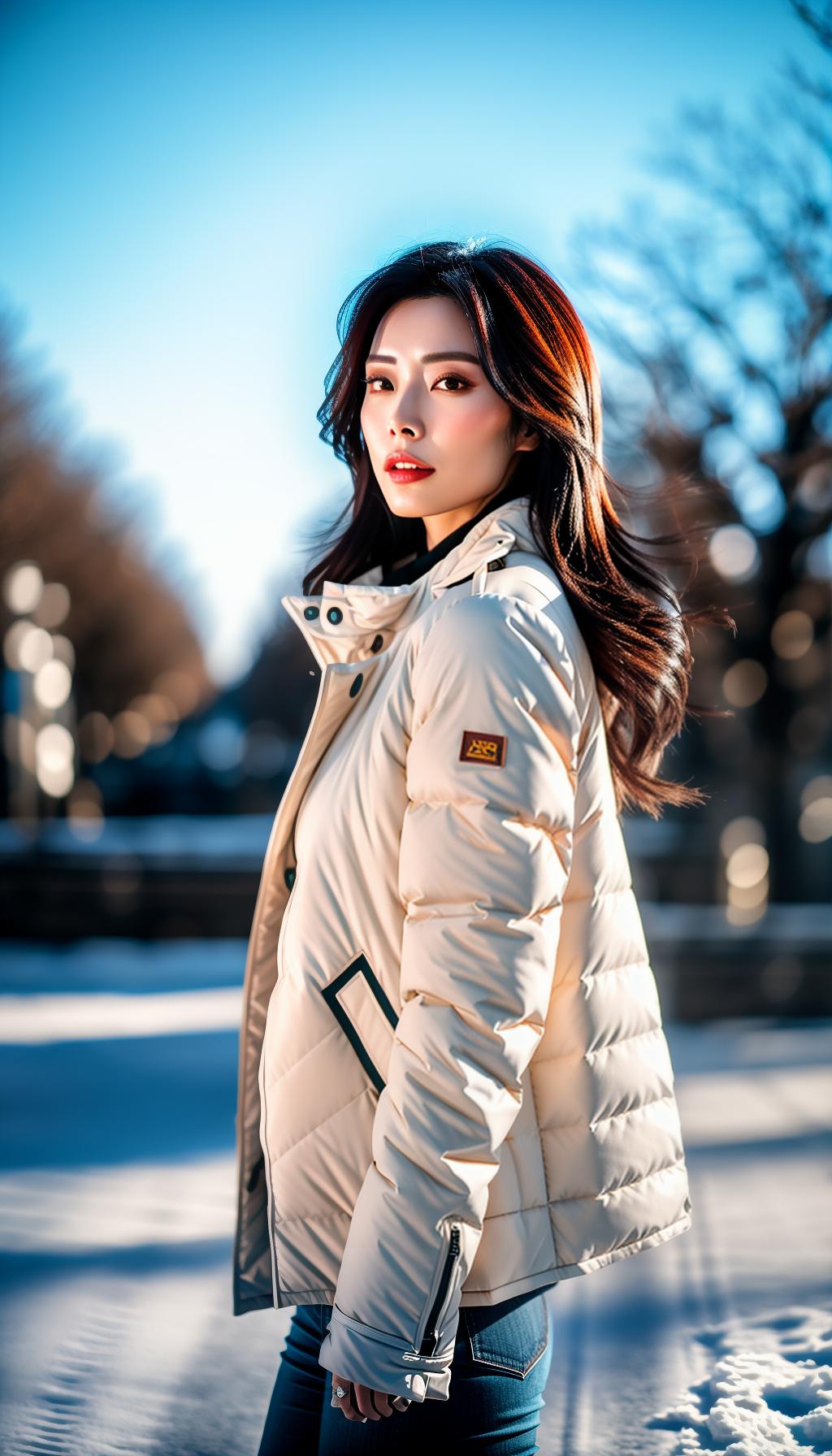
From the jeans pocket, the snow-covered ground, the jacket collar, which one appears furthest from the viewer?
the snow-covered ground

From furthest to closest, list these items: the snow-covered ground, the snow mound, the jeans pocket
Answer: the snow-covered ground < the snow mound < the jeans pocket

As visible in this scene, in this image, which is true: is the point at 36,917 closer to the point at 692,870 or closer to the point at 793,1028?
the point at 793,1028

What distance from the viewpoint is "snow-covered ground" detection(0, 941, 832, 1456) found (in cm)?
248

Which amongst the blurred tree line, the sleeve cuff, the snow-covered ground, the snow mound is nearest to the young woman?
the sleeve cuff

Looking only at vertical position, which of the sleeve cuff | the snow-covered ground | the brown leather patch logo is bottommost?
Answer: the snow-covered ground

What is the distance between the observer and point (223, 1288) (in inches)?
127

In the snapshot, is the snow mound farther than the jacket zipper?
Yes

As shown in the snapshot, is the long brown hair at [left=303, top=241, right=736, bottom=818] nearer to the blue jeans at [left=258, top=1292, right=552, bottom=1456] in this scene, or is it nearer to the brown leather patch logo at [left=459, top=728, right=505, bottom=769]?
the brown leather patch logo at [left=459, top=728, right=505, bottom=769]

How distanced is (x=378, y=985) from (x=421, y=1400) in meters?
0.43

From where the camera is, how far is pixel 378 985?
1423mm

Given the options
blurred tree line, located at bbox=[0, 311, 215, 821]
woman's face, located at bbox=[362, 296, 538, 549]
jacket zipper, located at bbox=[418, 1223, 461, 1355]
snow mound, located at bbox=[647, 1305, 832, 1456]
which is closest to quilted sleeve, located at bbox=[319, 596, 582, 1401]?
jacket zipper, located at bbox=[418, 1223, 461, 1355]

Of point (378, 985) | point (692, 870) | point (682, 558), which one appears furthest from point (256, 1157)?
point (692, 870)

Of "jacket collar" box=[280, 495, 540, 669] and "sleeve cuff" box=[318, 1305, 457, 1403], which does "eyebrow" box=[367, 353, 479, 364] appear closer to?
"jacket collar" box=[280, 495, 540, 669]

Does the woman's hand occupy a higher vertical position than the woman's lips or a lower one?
lower
